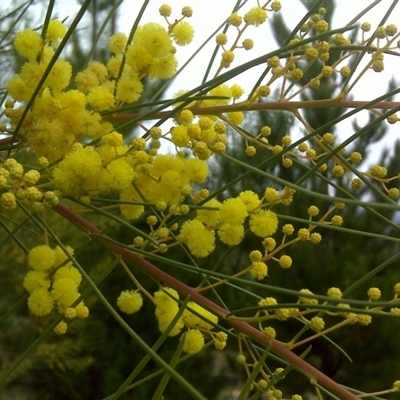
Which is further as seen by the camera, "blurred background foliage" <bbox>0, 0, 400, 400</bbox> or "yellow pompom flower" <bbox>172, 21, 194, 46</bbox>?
"blurred background foliage" <bbox>0, 0, 400, 400</bbox>

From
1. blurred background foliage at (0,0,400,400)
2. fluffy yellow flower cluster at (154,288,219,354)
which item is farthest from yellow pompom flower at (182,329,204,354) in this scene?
blurred background foliage at (0,0,400,400)

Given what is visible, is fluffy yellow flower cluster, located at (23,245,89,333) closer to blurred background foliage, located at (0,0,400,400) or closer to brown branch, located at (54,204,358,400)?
brown branch, located at (54,204,358,400)

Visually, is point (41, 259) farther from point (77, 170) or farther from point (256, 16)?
point (256, 16)

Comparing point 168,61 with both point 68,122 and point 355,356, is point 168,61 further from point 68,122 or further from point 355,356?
point 355,356

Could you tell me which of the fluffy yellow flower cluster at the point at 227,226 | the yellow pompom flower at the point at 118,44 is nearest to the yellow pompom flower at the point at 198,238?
the fluffy yellow flower cluster at the point at 227,226

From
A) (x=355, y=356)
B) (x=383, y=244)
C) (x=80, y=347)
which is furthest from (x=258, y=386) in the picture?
(x=383, y=244)

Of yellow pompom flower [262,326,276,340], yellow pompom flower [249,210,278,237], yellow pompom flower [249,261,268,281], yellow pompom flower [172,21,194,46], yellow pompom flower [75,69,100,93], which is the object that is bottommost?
yellow pompom flower [262,326,276,340]

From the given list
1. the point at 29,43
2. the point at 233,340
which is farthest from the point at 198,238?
the point at 233,340
